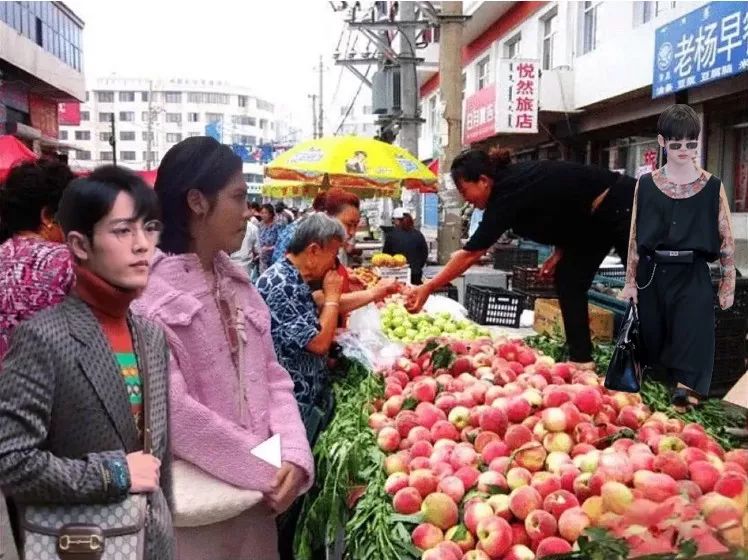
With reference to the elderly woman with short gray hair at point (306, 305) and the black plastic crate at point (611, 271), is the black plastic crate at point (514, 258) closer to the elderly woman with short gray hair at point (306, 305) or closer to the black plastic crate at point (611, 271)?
the black plastic crate at point (611, 271)

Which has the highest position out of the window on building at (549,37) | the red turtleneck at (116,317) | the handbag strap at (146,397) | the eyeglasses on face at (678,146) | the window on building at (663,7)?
the window on building at (549,37)

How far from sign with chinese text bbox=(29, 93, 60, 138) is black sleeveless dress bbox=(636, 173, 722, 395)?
90.6 feet

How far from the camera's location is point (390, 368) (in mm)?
3895

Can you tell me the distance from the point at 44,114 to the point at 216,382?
31.3 m

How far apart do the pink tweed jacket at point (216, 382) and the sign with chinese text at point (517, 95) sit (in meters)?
12.4

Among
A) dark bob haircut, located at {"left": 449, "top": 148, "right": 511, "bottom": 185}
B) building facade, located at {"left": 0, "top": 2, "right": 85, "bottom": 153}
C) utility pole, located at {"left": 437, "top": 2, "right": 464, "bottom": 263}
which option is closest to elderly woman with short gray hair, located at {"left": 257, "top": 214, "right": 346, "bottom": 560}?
dark bob haircut, located at {"left": 449, "top": 148, "right": 511, "bottom": 185}

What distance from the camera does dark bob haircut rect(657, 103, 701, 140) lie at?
3807 mm

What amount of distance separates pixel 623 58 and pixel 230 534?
1192 cm

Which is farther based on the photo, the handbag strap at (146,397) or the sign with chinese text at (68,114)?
the sign with chinese text at (68,114)

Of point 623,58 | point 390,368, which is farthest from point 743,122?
point 390,368

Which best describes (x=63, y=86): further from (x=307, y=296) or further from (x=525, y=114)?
(x=307, y=296)

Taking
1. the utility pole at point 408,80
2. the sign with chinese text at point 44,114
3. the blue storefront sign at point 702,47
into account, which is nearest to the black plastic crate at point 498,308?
the blue storefront sign at point 702,47

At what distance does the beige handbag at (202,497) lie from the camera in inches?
80.4

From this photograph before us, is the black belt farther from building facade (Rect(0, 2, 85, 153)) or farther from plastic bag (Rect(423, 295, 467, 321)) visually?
building facade (Rect(0, 2, 85, 153))
